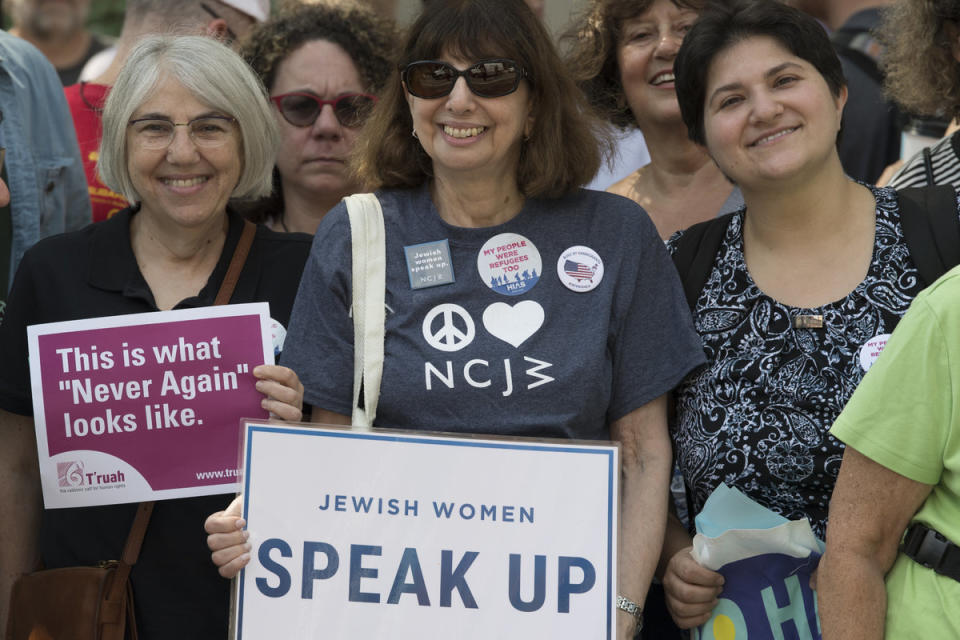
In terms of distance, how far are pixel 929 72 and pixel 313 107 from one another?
7.18 ft

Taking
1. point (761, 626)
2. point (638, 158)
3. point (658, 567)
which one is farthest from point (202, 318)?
point (638, 158)

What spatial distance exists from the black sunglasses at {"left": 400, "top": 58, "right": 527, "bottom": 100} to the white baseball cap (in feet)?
7.40

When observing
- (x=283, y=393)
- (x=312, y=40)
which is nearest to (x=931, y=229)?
(x=283, y=393)

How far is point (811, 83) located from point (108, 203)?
281cm

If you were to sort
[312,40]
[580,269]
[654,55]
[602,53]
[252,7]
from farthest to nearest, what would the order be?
[252,7]
[312,40]
[602,53]
[654,55]
[580,269]

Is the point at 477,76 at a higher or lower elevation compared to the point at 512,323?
higher

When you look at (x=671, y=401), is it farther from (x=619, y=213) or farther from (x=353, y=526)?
(x=353, y=526)

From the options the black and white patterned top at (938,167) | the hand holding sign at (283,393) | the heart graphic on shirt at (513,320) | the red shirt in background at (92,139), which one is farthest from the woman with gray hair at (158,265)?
the black and white patterned top at (938,167)

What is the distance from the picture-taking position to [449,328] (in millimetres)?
2939

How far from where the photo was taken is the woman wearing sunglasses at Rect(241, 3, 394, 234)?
429 cm

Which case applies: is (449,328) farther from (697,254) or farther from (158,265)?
(158,265)

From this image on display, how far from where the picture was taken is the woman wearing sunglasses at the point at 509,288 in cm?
290

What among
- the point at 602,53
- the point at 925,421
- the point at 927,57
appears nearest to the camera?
the point at 925,421

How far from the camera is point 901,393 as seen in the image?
7.80 feet
